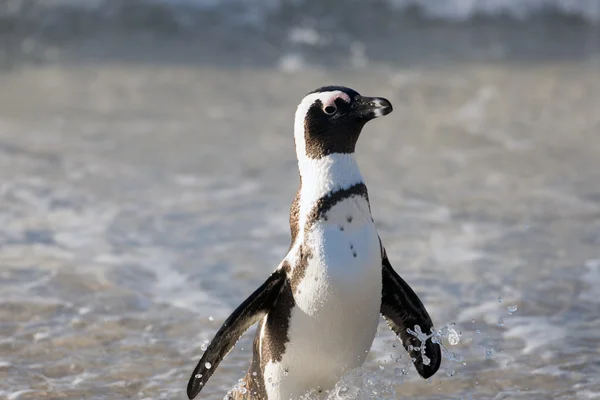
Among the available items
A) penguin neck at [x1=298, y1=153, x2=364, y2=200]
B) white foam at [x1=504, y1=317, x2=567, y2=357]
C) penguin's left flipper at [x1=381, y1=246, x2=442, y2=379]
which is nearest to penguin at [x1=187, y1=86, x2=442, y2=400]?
penguin neck at [x1=298, y1=153, x2=364, y2=200]

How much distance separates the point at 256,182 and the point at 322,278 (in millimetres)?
3984

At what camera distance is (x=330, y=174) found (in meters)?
3.52

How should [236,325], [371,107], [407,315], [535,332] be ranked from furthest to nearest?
[535,332]
[407,315]
[236,325]
[371,107]

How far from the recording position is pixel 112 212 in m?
6.81

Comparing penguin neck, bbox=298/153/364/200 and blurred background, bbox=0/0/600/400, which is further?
blurred background, bbox=0/0/600/400

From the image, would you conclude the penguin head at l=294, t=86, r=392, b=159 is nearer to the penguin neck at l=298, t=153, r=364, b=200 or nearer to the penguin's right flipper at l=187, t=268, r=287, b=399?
the penguin neck at l=298, t=153, r=364, b=200

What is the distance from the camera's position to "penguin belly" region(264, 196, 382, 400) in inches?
138

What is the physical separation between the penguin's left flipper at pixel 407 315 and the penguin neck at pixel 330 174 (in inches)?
15.6

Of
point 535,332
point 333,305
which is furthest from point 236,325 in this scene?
point 535,332

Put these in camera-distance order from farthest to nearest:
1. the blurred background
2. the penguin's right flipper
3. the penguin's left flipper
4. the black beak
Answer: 1. the blurred background
2. the penguin's left flipper
3. the penguin's right flipper
4. the black beak

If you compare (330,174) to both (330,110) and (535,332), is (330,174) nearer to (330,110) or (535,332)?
(330,110)

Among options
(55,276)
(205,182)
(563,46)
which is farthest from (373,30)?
(55,276)

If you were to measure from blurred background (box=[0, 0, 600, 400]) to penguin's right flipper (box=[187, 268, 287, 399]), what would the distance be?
15.6 inches

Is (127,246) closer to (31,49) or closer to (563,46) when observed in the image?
(31,49)
